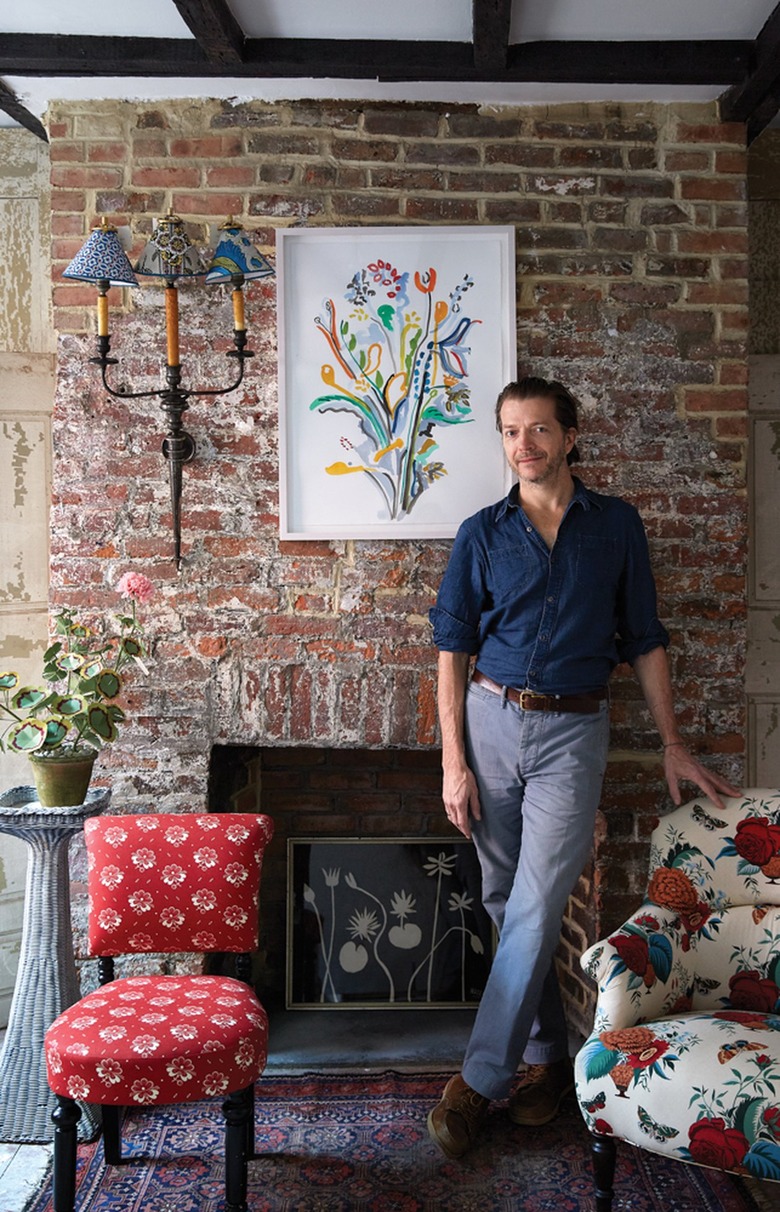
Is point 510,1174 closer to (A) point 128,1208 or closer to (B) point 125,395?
(A) point 128,1208

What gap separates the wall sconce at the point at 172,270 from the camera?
260 centimetres

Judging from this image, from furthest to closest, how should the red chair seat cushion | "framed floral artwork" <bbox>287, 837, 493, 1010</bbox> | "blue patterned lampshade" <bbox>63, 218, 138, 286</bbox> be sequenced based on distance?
"framed floral artwork" <bbox>287, 837, 493, 1010</bbox> < "blue patterned lampshade" <bbox>63, 218, 138, 286</bbox> < the red chair seat cushion

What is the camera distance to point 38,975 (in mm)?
2490

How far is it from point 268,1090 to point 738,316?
8.29 ft

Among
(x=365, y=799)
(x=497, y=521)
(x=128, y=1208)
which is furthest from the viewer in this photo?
(x=365, y=799)

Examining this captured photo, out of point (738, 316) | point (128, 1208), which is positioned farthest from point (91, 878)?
point (738, 316)

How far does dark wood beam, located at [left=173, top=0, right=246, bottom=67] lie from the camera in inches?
92.9

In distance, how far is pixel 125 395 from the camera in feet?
9.29

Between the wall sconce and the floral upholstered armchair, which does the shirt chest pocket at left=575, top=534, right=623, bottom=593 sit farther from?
the wall sconce

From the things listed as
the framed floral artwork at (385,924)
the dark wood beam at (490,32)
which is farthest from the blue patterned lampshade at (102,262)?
the framed floral artwork at (385,924)

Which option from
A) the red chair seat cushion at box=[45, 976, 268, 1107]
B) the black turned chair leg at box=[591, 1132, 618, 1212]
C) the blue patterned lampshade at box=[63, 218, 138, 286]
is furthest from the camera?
the blue patterned lampshade at box=[63, 218, 138, 286]

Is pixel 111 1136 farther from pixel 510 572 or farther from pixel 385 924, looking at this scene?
pixel 510 572

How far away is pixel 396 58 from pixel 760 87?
965 mm

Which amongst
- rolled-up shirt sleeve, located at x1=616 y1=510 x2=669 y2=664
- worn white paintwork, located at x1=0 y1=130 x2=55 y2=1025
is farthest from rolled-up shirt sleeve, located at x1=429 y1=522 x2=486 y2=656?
worn white paintwork, located at x1=0 y1=130 x2=55 y2=1025
